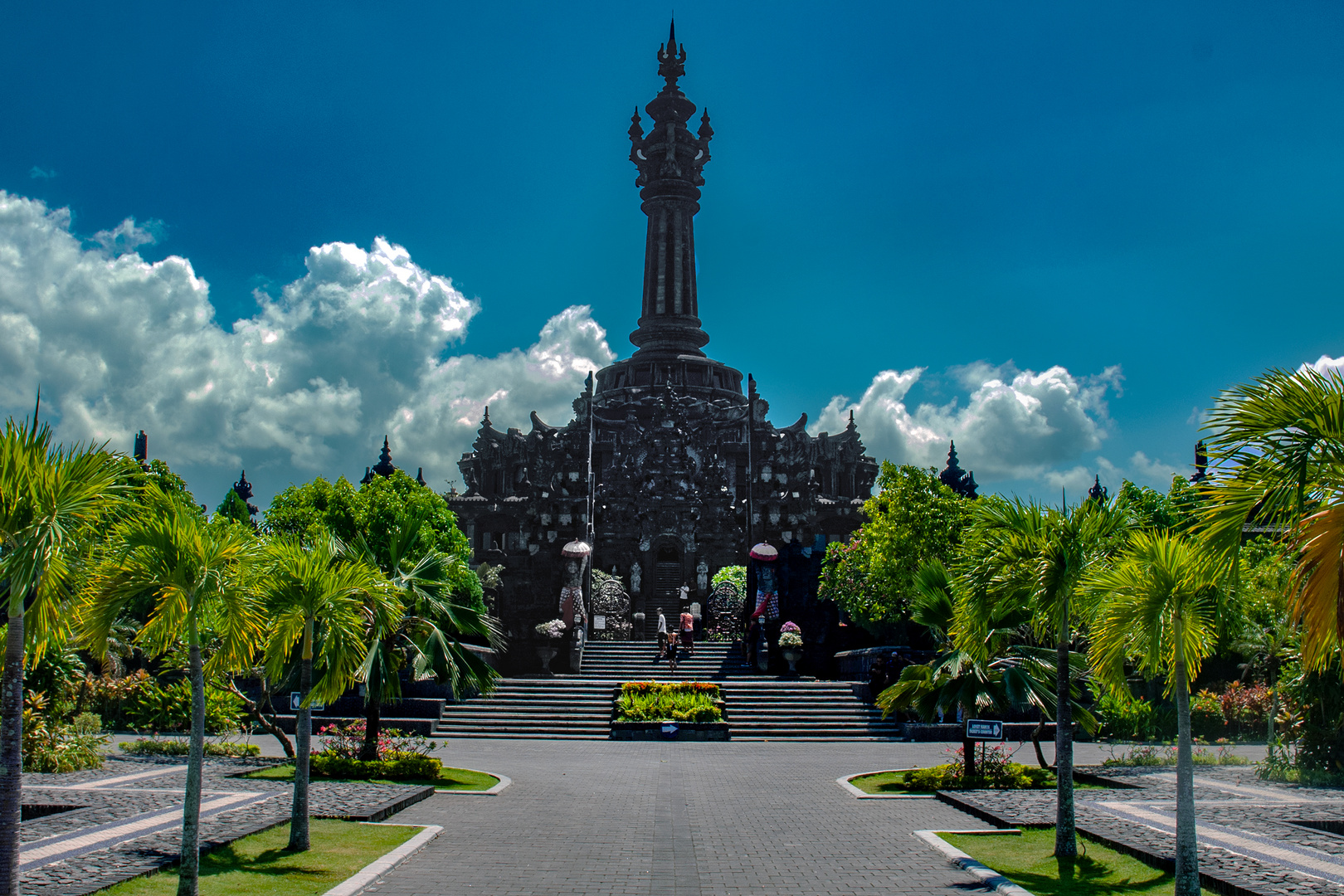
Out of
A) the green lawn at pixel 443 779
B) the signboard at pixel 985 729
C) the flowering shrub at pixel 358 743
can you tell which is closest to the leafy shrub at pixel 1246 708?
the signboard at pixel 985 729

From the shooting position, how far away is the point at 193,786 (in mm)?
9250

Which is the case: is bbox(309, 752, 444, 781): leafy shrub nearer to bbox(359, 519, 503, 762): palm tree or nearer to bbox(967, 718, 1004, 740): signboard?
bbox(359, 519, 503, 762): palm tree

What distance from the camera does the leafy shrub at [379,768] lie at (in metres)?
17.6

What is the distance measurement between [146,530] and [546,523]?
4958 centimetres

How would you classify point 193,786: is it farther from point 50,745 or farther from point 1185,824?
point 50,745

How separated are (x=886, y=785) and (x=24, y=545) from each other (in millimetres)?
14334

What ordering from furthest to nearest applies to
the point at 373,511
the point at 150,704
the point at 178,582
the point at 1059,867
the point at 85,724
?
the point at 373,511 < the point at 150,704 < the point at 85,724 < the point at 1059,867 < the point at 178,582

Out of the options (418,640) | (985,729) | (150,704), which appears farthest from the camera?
(150,704)

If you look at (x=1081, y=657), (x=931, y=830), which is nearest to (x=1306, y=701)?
(x=1081, y=657)

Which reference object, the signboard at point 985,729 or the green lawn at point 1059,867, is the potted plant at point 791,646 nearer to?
the signboard at point 985,729

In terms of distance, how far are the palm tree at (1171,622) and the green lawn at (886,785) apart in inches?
313

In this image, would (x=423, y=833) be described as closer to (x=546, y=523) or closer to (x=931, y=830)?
(x=931, y=830)

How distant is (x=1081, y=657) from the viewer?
14.7m

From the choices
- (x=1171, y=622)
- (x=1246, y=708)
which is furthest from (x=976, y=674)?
(x=1246, y=708)
